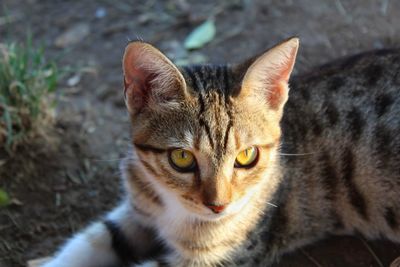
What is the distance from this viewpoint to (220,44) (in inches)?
182

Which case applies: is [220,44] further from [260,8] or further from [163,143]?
[163,143]

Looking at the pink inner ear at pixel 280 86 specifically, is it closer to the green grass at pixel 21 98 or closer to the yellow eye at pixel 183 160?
the yellow eye at pixel 183 160

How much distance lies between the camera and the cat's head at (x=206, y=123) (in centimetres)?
246

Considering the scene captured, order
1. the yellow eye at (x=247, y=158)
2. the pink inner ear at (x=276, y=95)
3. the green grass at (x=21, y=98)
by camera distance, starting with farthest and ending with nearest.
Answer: the green grass at (x=21, y=98) < the pink inner ear at (x=276, y=95) < the yellow eye at (x=247, y=158)

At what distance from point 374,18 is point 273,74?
2374mm

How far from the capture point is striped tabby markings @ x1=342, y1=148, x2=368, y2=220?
2986 millimetres

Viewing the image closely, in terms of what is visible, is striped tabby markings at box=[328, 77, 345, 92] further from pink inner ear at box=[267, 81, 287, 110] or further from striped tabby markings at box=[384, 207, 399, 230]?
striped tabby markings at box=[384, 207, 399, 230]

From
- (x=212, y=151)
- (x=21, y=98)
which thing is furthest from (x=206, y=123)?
(x=21, y=98)

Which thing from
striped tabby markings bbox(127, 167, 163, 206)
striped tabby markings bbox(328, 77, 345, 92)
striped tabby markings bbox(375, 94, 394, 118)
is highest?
striped tabby markings bbox(328, 77, 345, 92)

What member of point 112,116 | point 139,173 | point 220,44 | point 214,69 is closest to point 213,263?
point 139,173

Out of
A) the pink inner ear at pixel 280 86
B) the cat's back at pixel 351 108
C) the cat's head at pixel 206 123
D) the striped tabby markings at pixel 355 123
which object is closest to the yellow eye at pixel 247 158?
the cat's head at pixel 206 123

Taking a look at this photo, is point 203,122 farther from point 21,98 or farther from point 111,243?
point 21,98

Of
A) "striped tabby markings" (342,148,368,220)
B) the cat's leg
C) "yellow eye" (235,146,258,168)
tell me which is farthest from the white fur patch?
"striped tabby markings" (342,148,368,220)

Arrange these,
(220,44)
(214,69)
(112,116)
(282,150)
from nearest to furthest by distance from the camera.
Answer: (214,69) < (282,150) < (112,116) < (220,44)
